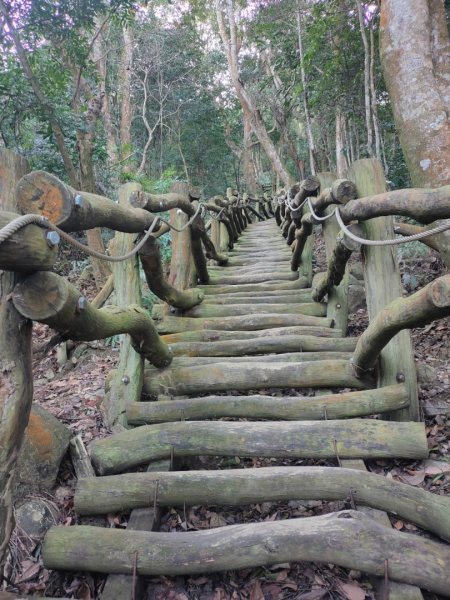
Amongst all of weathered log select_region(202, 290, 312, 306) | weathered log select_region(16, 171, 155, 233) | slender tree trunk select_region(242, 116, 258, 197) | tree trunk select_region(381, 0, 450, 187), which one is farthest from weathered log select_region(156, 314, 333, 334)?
slender tree trunk select_region(242, 116, 258, 197)

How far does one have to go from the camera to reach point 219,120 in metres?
19.0

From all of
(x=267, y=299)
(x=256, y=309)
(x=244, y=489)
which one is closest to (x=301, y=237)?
(x=267, y=299)

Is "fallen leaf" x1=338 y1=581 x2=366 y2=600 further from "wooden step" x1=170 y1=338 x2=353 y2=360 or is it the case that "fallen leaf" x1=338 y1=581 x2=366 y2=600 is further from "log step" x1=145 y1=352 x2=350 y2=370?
"wooden step" x1=170 y1=338 x2=353 y2=360

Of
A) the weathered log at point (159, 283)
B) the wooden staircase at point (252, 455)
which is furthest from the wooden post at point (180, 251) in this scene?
the wooden staircase at point (252, 455)

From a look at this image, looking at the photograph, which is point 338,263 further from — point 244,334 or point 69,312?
point 69,312

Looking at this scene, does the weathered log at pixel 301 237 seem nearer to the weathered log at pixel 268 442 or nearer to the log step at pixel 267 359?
the log step at pixel 267 359

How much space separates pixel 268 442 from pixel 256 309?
2093 mm

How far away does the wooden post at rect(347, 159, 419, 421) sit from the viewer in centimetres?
244

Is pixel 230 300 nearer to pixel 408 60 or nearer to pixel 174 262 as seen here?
pixel 174 262

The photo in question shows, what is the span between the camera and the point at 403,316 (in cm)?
190

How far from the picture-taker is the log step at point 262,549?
145 cm

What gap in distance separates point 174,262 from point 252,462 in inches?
97.1

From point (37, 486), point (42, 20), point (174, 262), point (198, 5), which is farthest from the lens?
point (198, 5)

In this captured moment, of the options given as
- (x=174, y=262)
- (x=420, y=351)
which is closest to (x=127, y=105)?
(x=174, y=262)
